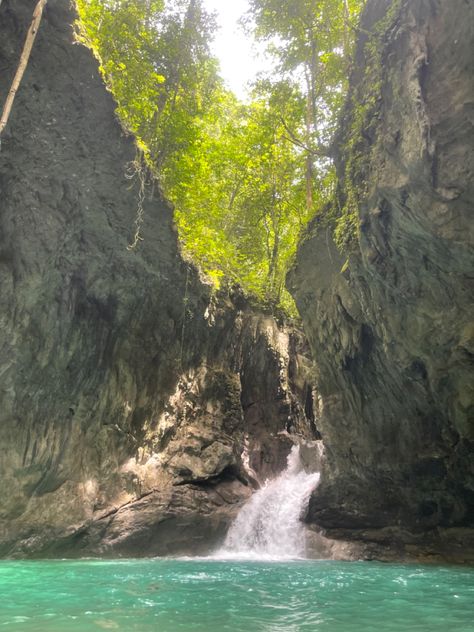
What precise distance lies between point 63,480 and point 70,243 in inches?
216

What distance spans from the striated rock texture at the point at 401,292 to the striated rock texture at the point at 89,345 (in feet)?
12.3

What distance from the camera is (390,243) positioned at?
851 centimetres

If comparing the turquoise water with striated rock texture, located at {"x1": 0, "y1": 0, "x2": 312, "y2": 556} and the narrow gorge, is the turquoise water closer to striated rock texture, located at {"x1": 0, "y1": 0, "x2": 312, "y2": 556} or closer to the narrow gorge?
striated rock texture, located at {"x1": 0, "y1": 0, "x2": 312, "y2": 556}

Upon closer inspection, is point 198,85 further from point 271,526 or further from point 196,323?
point 271,526

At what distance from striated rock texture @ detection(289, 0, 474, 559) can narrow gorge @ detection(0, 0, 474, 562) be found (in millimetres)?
39

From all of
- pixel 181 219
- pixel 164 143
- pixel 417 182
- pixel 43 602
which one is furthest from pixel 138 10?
pixel 43 602

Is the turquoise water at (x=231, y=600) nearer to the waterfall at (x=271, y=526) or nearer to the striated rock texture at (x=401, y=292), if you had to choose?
the striated rock texture at (x=401, y=292)

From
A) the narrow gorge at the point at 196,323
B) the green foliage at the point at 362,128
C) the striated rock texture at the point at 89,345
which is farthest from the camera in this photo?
the striated rock texture at the point at 89,345

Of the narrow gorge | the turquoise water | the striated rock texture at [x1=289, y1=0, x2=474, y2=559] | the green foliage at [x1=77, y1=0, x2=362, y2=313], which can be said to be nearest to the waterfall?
the narrow gorge

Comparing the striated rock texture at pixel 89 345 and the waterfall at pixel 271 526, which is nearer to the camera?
the striated rock texture at pixel 89 345

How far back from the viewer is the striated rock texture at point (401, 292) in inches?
287

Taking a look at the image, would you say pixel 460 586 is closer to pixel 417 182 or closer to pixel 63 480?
pixel 417 182

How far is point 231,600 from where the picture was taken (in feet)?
16.3

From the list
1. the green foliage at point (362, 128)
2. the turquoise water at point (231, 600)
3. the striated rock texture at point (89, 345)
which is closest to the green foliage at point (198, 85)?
the green foliage at point (362, 128)
